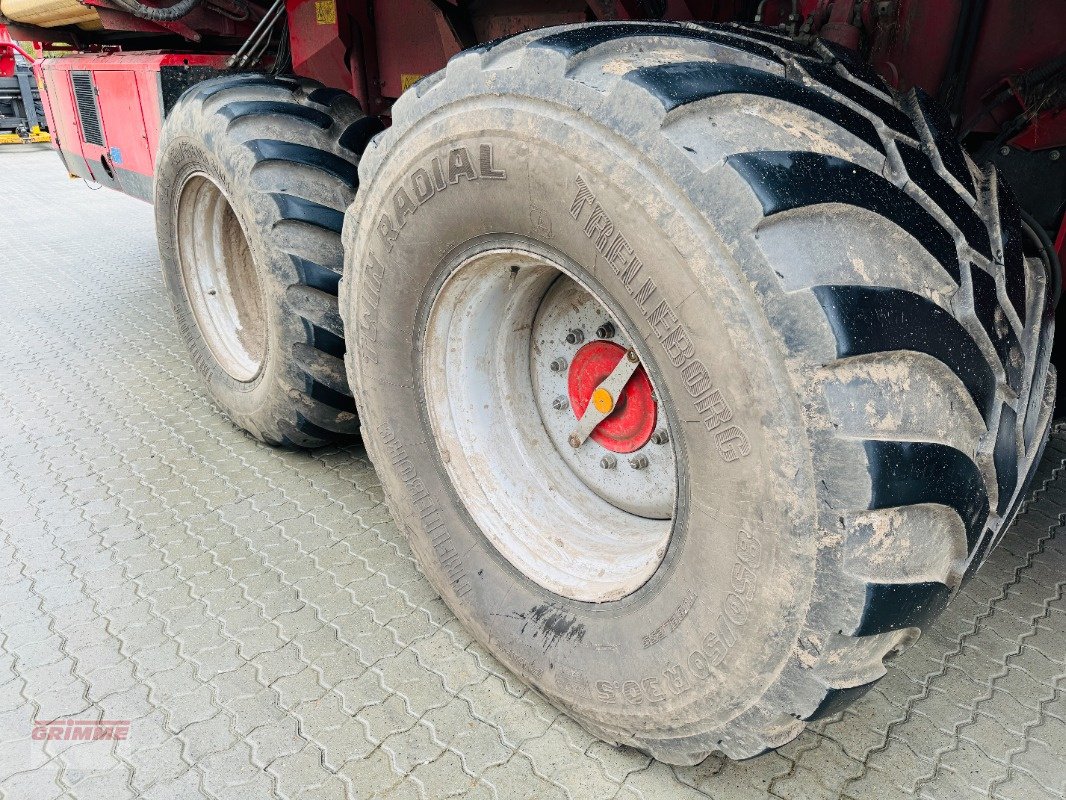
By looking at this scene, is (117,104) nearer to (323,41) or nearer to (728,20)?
(323,41)

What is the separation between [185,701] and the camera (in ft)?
6.77

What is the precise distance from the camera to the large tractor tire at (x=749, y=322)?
1233 millimetres

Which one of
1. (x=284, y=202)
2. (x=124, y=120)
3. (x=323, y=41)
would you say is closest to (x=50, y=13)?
(x=124, y=120)

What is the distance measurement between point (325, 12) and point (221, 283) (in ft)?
4.10

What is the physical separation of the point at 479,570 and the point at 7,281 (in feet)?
17.6

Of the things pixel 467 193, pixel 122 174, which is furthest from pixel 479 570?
pixel 122 174

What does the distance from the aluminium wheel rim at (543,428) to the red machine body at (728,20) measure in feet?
2.65

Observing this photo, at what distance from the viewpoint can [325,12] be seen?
9.96 ft

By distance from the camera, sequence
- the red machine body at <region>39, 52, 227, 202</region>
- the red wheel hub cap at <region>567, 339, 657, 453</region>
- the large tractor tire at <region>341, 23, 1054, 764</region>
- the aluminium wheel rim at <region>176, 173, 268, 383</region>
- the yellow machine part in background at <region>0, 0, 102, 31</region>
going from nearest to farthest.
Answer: the large tractor tire at <region>341, 23, 1054, 764</region>, the red wheel hub cap at <region>567, 339, 657, 453</region>, the aluminium wheel rim at <region>176, 173, 268, 383</region>, the red machine body at <region>39, 52, 227, 202</region>, the yellow machine part in background at <region>0, 0, 102, 31</region>

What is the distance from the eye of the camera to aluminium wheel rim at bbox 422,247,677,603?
200cm

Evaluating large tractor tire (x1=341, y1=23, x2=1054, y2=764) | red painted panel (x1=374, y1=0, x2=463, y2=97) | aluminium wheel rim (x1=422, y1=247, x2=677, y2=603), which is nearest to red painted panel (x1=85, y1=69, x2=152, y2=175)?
red painted panel (x1=374, y1=0, x2=463, y2=97)

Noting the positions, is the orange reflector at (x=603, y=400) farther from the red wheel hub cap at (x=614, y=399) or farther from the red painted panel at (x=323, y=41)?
the red painted panel at (x=323, y=41)

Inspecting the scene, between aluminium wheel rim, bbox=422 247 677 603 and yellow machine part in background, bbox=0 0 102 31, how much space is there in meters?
3.88

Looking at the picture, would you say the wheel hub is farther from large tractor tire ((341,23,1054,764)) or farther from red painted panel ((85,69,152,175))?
red painted panel ((85,69,152,175))
